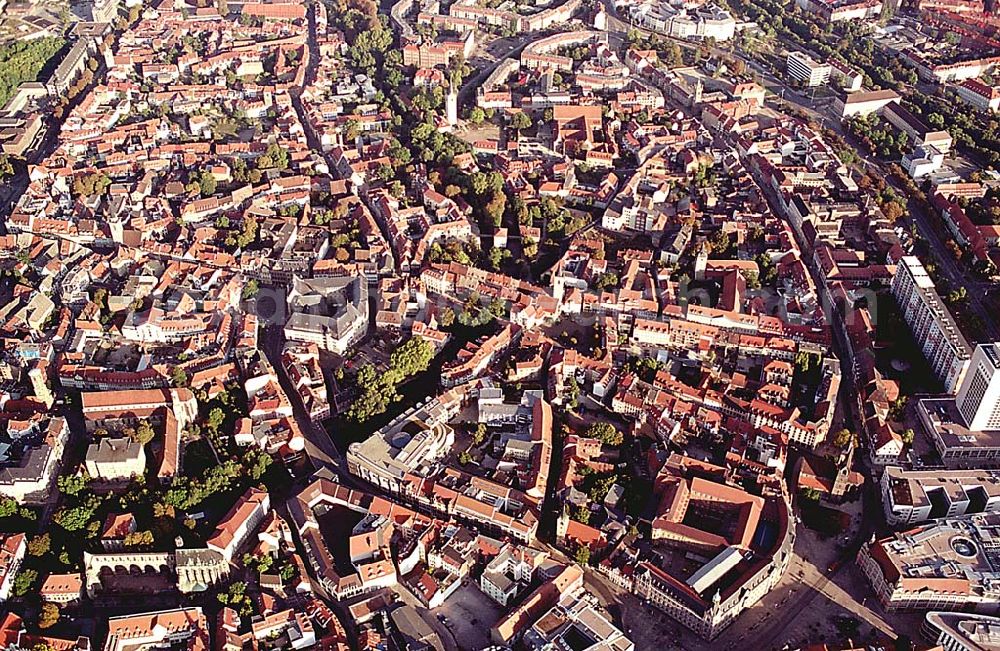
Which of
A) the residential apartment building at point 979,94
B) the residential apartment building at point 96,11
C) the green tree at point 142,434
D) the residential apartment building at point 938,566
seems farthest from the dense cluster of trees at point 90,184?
the residential apartment building at point 979,94

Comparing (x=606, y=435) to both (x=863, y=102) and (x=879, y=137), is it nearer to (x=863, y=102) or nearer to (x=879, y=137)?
(x=879, y=137)

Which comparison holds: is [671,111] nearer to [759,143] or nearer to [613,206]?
[759,143]

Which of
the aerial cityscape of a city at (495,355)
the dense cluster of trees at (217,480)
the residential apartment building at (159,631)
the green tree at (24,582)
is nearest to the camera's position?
the residential apartment building at (159,631)

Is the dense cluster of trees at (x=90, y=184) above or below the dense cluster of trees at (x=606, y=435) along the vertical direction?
above

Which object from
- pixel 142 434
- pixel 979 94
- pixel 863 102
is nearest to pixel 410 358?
pixel 142 434

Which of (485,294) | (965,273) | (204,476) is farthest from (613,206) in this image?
(204,476)

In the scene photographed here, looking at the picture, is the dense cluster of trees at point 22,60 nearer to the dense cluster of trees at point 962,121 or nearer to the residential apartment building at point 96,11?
the residential apartment building at point 96,11
